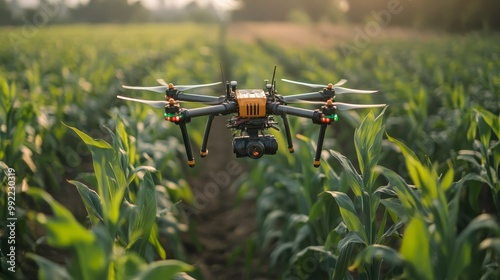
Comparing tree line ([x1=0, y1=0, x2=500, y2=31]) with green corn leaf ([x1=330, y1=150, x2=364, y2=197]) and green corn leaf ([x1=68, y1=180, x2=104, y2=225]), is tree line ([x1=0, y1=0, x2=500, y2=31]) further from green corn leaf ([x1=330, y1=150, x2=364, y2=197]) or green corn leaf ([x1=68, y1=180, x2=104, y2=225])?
green corn leaf ([x1=68, y1=180, x2=104, y2=225])

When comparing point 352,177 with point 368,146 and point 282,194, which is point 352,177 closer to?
point 368,146

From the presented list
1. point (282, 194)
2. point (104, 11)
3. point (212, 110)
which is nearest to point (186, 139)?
point (212, 110)

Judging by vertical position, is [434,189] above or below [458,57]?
below

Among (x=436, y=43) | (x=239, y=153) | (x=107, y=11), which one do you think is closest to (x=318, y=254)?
(x=239, y=153)

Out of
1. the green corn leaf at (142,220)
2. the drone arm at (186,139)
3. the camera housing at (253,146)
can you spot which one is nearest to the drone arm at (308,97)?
the camera housing at (253,146)

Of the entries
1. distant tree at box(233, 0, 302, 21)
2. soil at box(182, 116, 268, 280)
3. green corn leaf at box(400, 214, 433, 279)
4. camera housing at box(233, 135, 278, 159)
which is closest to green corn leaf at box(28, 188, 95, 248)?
camera housing at box(233, 135, 278, 159)

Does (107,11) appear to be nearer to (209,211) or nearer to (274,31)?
(274,31)
